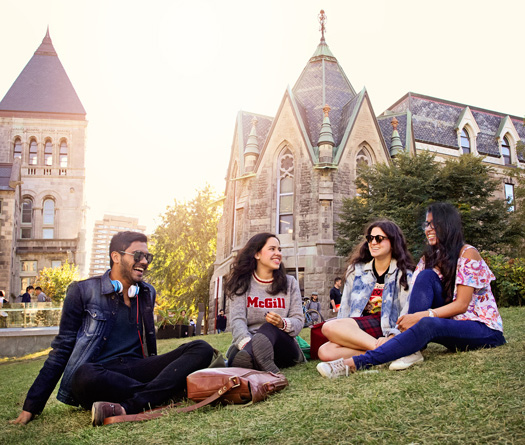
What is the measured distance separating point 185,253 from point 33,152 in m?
34.2

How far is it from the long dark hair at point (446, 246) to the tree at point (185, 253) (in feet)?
109

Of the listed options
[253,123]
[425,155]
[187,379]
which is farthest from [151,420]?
[253,123]

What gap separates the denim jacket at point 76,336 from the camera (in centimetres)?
460

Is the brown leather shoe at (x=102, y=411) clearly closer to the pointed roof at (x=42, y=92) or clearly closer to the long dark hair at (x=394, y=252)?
the long dark hair at (x=394, y=252)

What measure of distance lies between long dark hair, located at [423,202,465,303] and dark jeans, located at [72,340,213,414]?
7.84ft

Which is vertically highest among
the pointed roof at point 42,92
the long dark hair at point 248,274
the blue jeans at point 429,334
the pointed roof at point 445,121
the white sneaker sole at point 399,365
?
the pointed roof at point 42,92

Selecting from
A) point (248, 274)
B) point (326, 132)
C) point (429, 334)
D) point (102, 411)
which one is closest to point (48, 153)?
point (326, 132)

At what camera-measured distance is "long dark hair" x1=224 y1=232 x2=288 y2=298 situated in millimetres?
6152

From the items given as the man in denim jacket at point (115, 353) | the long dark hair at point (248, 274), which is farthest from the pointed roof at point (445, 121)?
the man in denim jacket at point (115, 353)

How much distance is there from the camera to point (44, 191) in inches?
2456

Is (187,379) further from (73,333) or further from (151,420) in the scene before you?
(73,333)

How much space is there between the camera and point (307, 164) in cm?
2395

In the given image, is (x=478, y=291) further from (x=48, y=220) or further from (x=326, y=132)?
(x=48, y=220)

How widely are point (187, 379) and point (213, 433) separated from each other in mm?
1019
